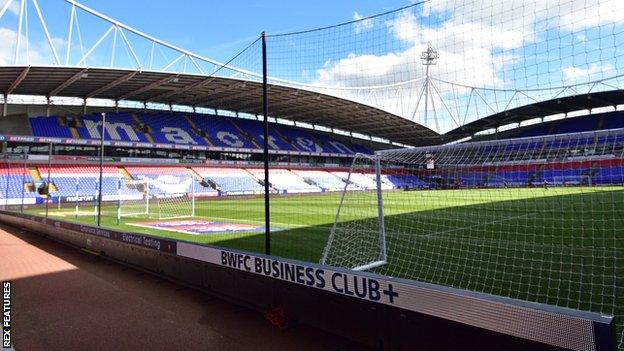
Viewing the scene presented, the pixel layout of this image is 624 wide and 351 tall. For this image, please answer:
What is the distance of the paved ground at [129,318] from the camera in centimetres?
446

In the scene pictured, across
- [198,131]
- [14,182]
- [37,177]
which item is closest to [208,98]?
[198,131]

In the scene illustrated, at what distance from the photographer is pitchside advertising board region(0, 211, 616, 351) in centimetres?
266

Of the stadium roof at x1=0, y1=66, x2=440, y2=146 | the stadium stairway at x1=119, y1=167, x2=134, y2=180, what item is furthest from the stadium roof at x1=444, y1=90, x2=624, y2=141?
the stadium stairway at x1=119, y1=167, x2=134, y2=180

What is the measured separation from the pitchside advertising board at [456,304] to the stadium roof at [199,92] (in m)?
20.6

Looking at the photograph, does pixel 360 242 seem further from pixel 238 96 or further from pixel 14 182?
pixel 238 96

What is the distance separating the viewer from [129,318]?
534 centimetres

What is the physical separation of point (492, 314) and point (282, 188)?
124 feet

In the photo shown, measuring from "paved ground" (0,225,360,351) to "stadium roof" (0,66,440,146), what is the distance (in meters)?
20.1

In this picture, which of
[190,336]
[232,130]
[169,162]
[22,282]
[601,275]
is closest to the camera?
[190,336]

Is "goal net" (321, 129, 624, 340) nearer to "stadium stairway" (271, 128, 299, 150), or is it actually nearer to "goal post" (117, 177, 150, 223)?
"goal post" (117, 177, 150, 223)

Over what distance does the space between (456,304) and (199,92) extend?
40.7m

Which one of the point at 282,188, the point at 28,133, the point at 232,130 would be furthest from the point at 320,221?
the point at 232,130

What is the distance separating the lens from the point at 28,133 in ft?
120

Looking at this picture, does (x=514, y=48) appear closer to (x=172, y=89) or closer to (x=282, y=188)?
(x=282, y=188)
